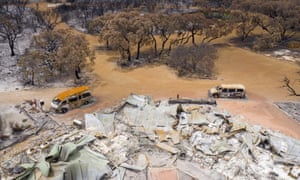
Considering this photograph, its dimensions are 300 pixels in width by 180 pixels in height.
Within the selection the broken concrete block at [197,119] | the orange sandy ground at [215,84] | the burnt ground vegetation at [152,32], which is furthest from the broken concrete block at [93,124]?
the burnt ground vegetation at [152,32]

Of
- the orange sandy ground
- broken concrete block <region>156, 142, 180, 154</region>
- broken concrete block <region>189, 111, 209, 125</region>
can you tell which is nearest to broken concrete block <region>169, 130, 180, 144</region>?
broken concrete block <region>156, 142, 180, 154</region>

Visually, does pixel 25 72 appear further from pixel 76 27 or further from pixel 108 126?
pixel 76 27

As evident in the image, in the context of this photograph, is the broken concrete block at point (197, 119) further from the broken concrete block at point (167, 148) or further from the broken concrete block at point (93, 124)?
the broken concrete block at point (93, 124)

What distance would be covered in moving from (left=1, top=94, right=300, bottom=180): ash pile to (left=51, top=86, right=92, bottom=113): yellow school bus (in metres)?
2.46

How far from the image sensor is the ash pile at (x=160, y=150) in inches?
506

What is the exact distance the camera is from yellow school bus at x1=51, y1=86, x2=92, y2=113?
18859mm

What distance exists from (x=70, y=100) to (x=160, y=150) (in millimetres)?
7782

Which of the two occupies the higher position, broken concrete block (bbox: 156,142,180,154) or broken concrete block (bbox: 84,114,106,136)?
broken concrete block (bbox: 84,114,106,136)

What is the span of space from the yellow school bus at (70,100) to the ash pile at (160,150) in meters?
2.46

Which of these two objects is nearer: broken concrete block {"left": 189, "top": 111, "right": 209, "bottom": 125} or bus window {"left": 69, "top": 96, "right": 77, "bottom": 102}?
broken concrete block {"left": 189, "top": 111, "right": 209, "bottom": 125}

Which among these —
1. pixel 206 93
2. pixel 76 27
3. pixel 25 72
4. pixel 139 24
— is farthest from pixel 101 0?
pixel 206 93

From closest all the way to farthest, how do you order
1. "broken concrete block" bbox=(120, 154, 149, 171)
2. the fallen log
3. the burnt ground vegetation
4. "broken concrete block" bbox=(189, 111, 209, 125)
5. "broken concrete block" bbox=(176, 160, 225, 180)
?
"broken concrete block" bbox=(176, 160, 225, 180) → "broken concrete block" bbox=(120, 154, 149, 171) → "broken concrete block" bbox=(189, 111, 209, 125) → the fallen log → the burnt ground vegetation

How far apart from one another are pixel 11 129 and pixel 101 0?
3885 cm

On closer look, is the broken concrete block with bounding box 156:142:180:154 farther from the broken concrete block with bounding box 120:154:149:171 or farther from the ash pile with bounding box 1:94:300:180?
the broken concrete block with bounding box 120:154:149:171
